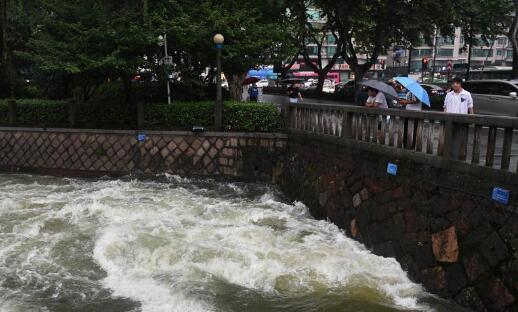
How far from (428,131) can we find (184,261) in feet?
13.5

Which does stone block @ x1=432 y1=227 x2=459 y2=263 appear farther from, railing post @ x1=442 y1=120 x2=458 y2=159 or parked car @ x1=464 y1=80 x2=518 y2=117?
parked car @ x1=464 y1=80 x2=518 y2=117

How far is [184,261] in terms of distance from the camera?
7.73 metres

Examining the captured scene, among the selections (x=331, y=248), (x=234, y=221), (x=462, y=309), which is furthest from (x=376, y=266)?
(x=234, y=221)

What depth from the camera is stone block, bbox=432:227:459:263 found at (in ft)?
21.3

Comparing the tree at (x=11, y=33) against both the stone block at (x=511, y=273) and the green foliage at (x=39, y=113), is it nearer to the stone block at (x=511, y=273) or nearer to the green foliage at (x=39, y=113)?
the green foliage at (x=39, y=113)

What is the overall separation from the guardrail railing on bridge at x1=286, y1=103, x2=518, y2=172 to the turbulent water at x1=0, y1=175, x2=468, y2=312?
1.84 meters

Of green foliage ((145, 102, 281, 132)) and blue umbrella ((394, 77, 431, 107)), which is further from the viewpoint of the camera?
green foliage ((145, 102, 281, 132))

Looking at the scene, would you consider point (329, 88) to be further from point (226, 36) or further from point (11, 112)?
point (11, 112)

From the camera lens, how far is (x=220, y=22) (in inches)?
557

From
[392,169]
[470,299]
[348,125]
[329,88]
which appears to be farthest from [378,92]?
[329,88]

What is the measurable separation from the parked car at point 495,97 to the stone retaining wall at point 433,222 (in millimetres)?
8326

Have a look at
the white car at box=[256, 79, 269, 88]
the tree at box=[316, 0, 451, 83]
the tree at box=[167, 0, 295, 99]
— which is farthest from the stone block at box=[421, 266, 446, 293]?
the white car at box=[256, 79, 269, 88]

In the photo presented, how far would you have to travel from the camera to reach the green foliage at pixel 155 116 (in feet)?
45.8

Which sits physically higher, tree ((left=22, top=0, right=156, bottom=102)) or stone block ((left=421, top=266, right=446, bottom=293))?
tree ((left=22, top=0, right=156, bottom=102))
